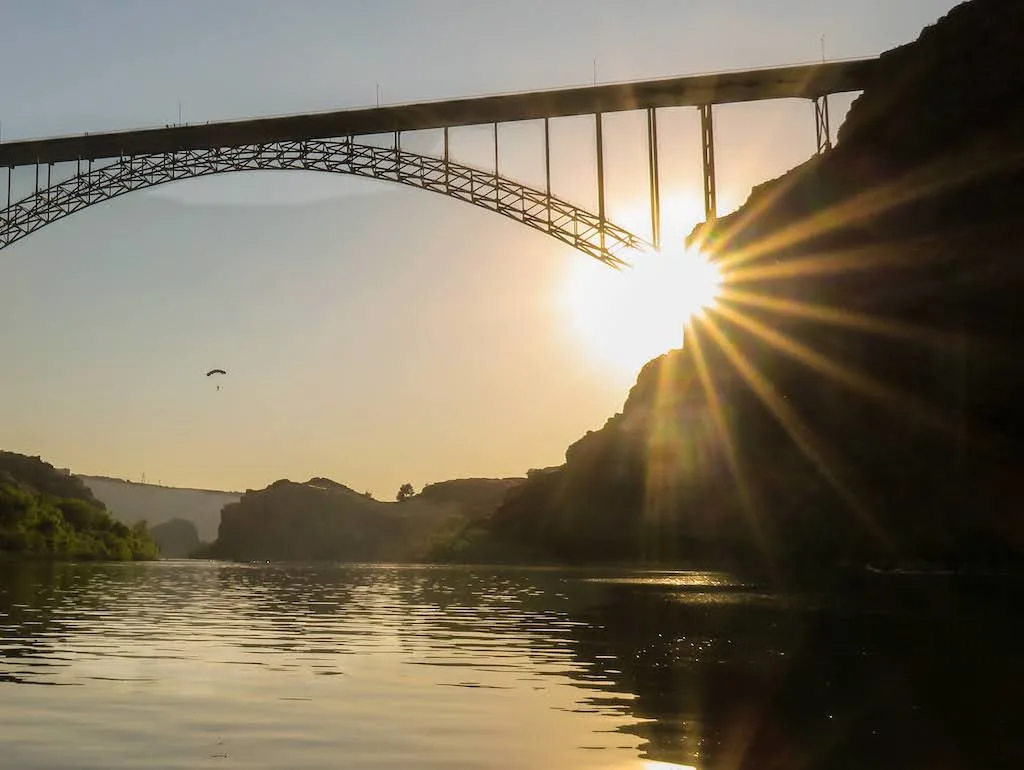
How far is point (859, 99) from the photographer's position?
2822 inches

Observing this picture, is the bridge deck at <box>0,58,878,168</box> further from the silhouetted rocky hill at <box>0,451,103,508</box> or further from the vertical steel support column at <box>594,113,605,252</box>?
the silhouetted rocky hill at <box>0,451,103,508</box>

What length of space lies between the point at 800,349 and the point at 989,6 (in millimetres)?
21973

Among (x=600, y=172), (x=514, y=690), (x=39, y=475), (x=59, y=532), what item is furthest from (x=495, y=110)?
(x=39, y=475)

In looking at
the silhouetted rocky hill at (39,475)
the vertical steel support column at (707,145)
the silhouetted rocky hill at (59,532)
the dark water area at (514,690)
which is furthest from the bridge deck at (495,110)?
the silhouetted rocky hill at (39,475)

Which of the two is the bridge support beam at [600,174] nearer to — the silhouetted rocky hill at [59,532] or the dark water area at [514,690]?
the dark water area at [514,690]

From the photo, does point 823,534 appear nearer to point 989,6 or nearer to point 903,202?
point 903,202

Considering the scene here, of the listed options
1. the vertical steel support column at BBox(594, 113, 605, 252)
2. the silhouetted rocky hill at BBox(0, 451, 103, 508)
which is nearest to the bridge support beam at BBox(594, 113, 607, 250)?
the vertical steel support column at BBox(594, 113, 605, 252)

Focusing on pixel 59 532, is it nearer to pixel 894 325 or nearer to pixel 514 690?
pixel 894 325

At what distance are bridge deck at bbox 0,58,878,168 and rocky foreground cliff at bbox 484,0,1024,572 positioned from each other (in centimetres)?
694

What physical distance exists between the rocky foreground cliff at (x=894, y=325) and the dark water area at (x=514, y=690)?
27.9 meters

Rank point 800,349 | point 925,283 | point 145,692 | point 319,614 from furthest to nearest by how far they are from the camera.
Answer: point 800,349 → point 925,283 → point 319,614 → point 145,692

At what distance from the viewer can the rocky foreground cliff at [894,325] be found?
59.2 m

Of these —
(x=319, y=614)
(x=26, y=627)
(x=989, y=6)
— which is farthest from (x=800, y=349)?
(x=26, y=627)

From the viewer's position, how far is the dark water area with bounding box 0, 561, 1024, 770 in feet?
40.8
